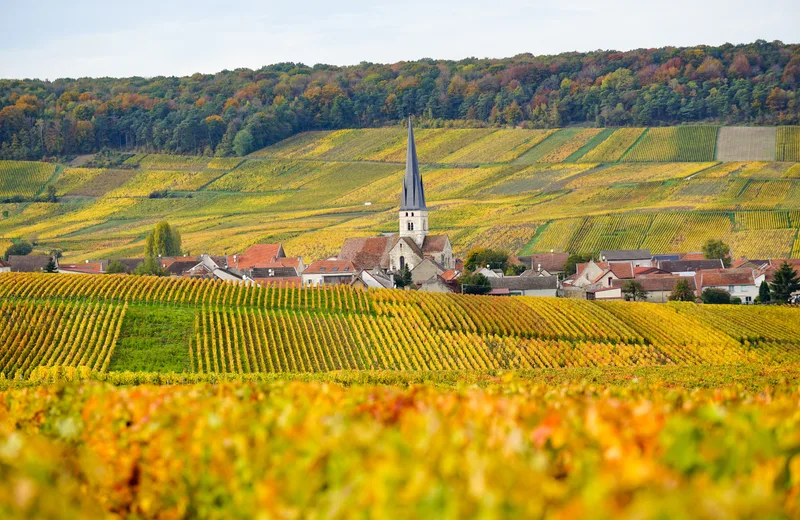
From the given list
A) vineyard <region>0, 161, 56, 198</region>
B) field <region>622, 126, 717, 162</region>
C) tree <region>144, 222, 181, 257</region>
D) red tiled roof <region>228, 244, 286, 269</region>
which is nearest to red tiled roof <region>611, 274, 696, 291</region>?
red tiled roof <region>228, 244, 286, 269</region>

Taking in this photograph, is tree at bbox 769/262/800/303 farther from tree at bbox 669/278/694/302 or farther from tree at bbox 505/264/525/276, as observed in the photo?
tree at bbox 505/264/525/276

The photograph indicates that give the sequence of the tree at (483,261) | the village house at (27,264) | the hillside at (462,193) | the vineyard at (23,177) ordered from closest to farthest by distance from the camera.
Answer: the tree at (483,261), the village house at (27,264), the hillside at (462,193), the vineyard at (23,177)

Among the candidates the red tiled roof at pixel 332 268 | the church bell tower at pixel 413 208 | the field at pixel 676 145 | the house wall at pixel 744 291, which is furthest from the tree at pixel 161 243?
the field at pixel 676 145

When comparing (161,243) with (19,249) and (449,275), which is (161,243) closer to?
(19,249)

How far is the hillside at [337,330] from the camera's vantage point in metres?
41.8

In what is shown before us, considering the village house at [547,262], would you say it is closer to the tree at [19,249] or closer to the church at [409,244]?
the church at [409,244]

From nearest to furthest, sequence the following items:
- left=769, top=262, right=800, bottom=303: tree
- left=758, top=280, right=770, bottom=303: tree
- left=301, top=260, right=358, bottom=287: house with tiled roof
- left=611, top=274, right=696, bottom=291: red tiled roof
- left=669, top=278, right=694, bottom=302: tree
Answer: left=769, top=262, right=800, bottom=303: tree → left=669, top=278, right=694, bottom=302: tree → left=758, top=280, right=770, bottom=303: tree → left=611, top=274, right=696, bottom=291: red tiled roof → left=301, top=260, right=358, bottom=287: house with tiled roof

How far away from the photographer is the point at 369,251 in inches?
4168

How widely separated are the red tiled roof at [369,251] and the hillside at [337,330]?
147ft

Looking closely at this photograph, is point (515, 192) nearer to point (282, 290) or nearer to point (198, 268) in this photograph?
point (198, 268)

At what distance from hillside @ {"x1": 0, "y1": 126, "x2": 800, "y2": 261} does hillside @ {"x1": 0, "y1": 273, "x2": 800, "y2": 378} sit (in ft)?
183

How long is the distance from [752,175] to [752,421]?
13302 cm

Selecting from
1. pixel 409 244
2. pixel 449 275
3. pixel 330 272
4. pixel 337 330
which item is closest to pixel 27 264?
pixel 330 272

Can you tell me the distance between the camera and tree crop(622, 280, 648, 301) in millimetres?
76500
